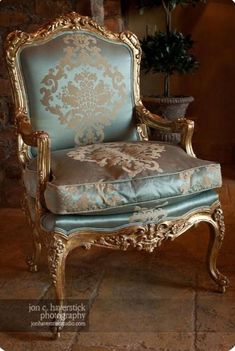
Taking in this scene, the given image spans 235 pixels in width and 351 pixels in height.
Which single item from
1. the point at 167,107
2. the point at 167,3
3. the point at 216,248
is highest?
the point at 167,3

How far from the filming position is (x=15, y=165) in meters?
2.86

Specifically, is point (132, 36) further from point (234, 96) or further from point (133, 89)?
point (234, 96)

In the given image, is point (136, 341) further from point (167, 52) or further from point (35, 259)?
point (167, 52)

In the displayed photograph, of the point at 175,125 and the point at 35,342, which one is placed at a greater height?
the point at 175,125

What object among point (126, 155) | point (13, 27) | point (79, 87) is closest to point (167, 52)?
point (13, 27)

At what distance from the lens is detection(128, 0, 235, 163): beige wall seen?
336 centimetres

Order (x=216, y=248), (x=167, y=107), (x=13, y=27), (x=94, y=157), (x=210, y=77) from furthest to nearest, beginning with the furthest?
(x=210, y=77)
(x=167, y=107)
(x=13, y=27)
(x=216, y=248)
(x=94, y=157)

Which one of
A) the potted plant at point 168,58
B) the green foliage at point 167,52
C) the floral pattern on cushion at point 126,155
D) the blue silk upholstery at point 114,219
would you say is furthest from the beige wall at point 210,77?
the blue silk upholstery at point 114,219

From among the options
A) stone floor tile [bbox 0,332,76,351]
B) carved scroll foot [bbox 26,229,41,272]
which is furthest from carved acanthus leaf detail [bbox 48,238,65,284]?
carved scroll foot [bbox 26,229,41,272]

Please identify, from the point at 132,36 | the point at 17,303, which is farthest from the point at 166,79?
the point at 17,303

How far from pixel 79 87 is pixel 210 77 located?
184 centimetres

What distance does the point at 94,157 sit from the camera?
163cm

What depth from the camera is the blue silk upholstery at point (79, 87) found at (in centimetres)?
186

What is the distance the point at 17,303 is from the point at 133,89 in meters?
1.00
